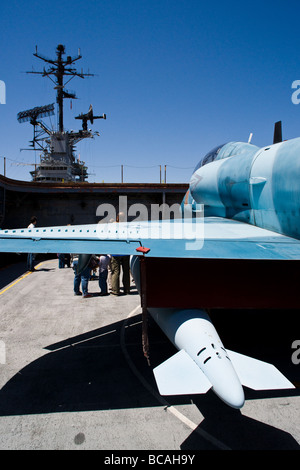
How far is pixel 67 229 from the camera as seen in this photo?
5941 mm

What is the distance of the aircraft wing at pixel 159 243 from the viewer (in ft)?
15.0

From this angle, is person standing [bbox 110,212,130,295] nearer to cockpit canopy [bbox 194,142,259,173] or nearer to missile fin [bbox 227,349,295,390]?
cockpit canopy [bbox 194,142,259,173]

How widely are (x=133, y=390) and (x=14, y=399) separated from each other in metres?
1.87

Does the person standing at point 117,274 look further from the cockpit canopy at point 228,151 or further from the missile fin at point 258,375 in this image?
the missile fin at point 258,375

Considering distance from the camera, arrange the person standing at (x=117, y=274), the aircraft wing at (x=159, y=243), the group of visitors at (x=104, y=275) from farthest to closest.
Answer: the person standing at (x=117, y=274) < the group of visitors at (x=104, y=275) < the aircraft wing at (x=159, y=243)

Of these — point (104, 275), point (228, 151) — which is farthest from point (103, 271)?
point (228, 151)

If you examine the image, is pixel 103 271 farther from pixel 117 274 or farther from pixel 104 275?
pixel 117 274

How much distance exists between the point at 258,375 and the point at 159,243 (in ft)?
8.17

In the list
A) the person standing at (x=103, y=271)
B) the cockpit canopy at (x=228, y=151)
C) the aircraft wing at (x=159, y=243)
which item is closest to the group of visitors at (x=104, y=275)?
the person standing at (x=103, y=271)

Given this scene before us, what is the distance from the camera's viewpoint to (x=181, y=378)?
3602mm

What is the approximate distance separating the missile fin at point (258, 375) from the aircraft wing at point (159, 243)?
1438 mm
